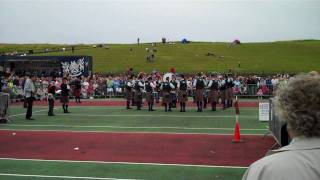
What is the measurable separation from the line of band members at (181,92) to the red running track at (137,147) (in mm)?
9461

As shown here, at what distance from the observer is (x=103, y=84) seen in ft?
125

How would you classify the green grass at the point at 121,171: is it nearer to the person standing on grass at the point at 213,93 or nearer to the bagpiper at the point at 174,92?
the person standing on grass at the point at 213,93

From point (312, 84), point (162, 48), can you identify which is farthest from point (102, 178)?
point (162, 48)

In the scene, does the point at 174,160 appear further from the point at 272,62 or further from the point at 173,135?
the point at 272,62

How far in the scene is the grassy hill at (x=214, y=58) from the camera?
64850 millimetres

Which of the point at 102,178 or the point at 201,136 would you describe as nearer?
the point at 102,178

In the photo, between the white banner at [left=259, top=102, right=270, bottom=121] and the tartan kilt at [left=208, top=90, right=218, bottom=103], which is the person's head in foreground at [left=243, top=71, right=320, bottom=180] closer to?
the white banner at [left=259, top=102, right=270, bottom=121]

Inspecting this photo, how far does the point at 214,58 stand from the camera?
7350cm

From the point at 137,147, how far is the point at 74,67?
2583 cm

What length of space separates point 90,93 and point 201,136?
2313cm

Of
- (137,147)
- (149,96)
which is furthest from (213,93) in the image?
(137,147)

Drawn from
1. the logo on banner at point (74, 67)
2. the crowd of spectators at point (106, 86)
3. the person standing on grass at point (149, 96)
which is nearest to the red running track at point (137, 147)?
the person standing on grass at point (149, 96)

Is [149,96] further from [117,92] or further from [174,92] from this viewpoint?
[117,92]

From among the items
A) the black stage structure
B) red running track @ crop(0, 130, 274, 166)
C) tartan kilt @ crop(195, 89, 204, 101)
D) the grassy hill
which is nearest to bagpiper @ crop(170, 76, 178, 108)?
tartan kilt @ crop(195, 89, 204, 101)
